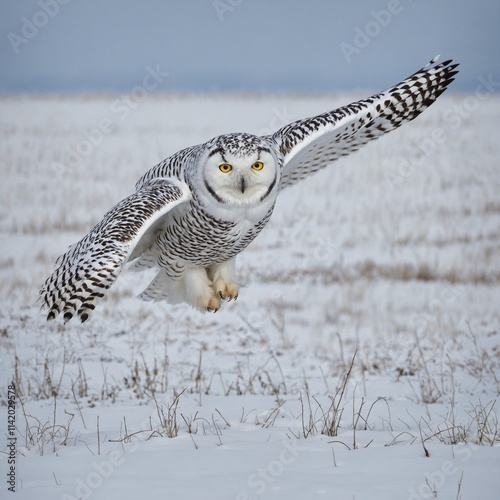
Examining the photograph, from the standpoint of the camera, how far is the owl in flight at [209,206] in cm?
499

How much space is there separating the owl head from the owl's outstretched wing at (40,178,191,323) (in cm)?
29

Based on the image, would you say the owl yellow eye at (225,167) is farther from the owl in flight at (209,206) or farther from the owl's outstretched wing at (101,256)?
the owl's outstretched wing at (101,256)

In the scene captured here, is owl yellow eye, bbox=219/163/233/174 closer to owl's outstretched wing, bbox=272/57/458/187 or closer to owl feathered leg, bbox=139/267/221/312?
owl's outstretched wing, bbox=272/57/458/187

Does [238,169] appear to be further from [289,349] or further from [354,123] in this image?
[289,349]

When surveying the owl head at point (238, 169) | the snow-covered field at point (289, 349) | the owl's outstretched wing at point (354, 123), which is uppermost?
the owl's outstretched wing at point (354, 123)

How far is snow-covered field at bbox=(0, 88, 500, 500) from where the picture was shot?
430 centimetres

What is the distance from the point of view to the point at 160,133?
24.2 m

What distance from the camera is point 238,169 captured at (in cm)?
555

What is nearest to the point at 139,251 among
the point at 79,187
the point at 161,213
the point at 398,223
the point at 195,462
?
the point at 161,213

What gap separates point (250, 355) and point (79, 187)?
1008 centimetres

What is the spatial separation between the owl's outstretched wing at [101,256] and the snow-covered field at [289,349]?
70cm

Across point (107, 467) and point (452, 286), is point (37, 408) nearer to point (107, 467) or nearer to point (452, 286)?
point (107, 467)

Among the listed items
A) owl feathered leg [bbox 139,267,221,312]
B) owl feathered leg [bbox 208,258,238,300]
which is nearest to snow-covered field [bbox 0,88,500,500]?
owl feathered leg [bbox 139,267,221,312]

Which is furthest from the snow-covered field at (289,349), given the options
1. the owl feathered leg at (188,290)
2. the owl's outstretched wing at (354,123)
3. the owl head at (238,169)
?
the owl's outstretched wing at (354,123)
